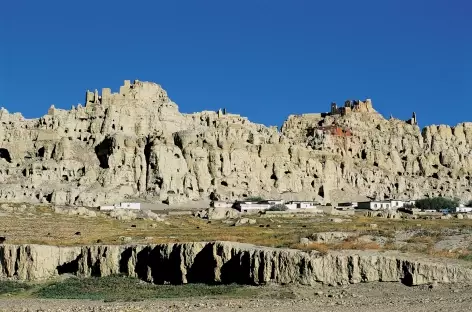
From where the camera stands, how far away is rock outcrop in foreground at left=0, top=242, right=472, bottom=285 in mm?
26734

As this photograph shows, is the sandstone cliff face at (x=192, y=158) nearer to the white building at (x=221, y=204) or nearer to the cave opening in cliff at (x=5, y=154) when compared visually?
the cave opening in cliff at (x=5, y=154)

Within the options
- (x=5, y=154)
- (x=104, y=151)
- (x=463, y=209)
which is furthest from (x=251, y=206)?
(x=5, y=154)

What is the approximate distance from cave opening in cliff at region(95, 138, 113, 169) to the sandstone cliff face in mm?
165

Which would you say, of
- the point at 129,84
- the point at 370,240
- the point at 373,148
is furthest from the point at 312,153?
the point at 370,240

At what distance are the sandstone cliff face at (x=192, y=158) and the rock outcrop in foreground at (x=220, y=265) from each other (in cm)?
4277

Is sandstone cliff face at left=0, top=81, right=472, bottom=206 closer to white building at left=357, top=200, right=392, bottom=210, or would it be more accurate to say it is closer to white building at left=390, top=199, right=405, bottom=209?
white building at left=357, top=200, right=392, bottom=210

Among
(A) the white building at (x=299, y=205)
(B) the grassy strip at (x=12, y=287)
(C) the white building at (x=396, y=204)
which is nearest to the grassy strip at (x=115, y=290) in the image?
(B) the grassy strip at (x=12, y=287)

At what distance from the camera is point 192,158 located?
3588 inches

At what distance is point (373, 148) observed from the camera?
116562 mm

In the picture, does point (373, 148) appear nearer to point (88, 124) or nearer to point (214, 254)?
point (88, 124)

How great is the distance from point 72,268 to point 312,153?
7605cm

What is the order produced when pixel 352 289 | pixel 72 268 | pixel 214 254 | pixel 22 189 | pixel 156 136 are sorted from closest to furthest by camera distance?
1. pixel 352 289
2. pixel 214 254
3. pixel 72 268
4. pixel 22 189
5. pixel 156 136

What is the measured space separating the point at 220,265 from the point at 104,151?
6225 centimetres

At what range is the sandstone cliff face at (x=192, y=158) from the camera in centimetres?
8338
